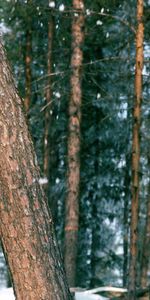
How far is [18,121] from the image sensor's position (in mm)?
3291

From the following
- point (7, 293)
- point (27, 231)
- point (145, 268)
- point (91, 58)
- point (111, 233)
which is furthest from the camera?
point (111, 233)

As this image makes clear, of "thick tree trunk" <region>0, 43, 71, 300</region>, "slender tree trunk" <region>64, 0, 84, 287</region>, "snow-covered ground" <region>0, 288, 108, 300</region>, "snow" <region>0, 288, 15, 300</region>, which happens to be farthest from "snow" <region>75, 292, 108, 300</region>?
"thick tree trunk" <region>0, 43, 71, 300</region>

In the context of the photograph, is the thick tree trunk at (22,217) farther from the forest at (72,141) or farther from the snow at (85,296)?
the snow at (85,296)

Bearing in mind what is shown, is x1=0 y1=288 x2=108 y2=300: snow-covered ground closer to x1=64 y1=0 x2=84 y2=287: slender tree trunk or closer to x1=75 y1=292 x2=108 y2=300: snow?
x1=75 y1=292 x2=108 y2=300: snow

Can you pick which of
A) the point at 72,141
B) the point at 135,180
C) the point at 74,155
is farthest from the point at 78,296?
the point at 72,141

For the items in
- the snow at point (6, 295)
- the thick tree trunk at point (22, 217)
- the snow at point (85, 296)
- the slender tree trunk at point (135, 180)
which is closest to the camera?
the thick tree trunk at point (22, 217)

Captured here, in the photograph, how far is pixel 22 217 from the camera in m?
3.20

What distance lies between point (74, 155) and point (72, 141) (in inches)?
12.3

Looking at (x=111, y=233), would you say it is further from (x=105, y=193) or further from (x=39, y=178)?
(x=39, y=178)

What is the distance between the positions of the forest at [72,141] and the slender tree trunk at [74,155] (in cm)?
2

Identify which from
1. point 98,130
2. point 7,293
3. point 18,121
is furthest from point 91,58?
point 18,121

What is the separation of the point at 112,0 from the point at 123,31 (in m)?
3.78

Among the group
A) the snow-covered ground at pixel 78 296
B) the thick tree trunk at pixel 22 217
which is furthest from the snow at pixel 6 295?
the thick tree trunk at pixel 22 217

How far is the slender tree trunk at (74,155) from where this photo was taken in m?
11.9
